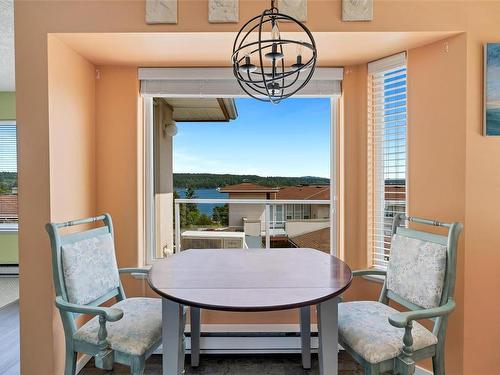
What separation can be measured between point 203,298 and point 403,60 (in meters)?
2.20

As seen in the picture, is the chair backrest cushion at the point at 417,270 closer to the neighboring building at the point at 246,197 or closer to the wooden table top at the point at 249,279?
the wooden table top at the point at 249,279

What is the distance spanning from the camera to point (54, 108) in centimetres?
203

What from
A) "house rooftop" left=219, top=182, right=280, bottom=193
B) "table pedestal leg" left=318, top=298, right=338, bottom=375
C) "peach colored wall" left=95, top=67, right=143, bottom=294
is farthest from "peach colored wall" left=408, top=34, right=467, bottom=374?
"peach colored wall" left=95, top=67, right=143, bottom=294

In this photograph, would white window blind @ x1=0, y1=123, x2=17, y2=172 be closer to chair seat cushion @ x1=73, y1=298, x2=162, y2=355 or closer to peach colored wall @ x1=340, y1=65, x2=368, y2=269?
chair seat cushion @ x1=73, y1=298, x2=162, y2=355

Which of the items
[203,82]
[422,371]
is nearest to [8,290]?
[203,82]

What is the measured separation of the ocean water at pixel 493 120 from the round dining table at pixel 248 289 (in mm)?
1292

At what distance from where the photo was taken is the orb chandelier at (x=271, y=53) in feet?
4.07

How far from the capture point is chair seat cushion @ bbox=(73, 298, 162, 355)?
1646mm

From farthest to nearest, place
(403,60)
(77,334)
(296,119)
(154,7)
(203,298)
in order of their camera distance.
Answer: (296,119)
(403,60)
(154,7)
(77,334)
(203,298)

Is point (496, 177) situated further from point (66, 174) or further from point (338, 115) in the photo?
point (66, 174)

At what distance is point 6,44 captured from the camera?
2945mm

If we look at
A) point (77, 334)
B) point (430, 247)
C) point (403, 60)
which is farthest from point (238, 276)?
point (403, 60)

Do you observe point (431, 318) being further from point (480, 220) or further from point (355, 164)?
point (355, 164)

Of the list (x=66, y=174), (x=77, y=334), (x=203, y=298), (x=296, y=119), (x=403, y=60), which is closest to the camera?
(x=203, y=298)
